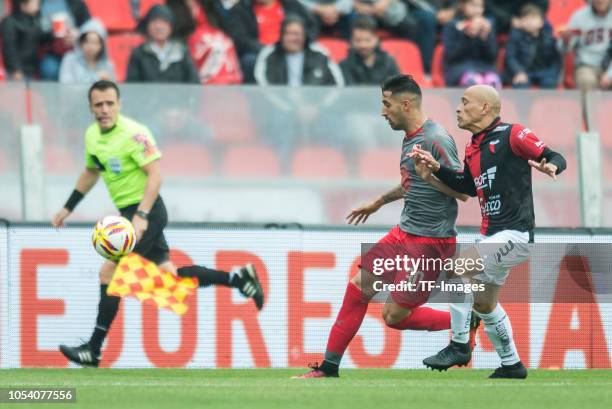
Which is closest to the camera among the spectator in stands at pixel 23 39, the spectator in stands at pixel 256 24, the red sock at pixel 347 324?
the red sock at pixel 347 324

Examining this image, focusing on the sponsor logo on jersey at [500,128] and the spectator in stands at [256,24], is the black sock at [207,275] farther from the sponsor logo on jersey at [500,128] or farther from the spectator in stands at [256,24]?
the sponsor logo on jersey at [500,128]

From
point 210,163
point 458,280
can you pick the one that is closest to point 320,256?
point 210,163

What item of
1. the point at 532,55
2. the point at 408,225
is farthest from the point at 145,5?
the point at 408,225

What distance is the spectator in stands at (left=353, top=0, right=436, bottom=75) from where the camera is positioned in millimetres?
14766

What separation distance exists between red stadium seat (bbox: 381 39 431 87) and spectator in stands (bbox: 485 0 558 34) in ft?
3.65

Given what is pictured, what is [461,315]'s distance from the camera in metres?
9.61

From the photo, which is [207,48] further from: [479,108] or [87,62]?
[479,108]

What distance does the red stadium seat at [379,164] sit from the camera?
12.3 m

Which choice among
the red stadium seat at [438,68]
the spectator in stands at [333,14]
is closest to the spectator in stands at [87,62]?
the spectator in stands at [333,14]


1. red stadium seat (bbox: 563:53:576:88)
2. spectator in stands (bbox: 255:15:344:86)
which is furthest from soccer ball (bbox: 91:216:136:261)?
red stadium seat (bbox: 563:53:576:88)

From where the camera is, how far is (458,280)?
9.69 meters

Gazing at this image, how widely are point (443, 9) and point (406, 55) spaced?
1.07 m

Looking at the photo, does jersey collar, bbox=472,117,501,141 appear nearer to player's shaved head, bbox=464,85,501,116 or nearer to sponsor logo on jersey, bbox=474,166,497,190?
player's shaved head, bbox=464,85,501,116

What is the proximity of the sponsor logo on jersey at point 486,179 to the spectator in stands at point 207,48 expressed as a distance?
16.1ft
